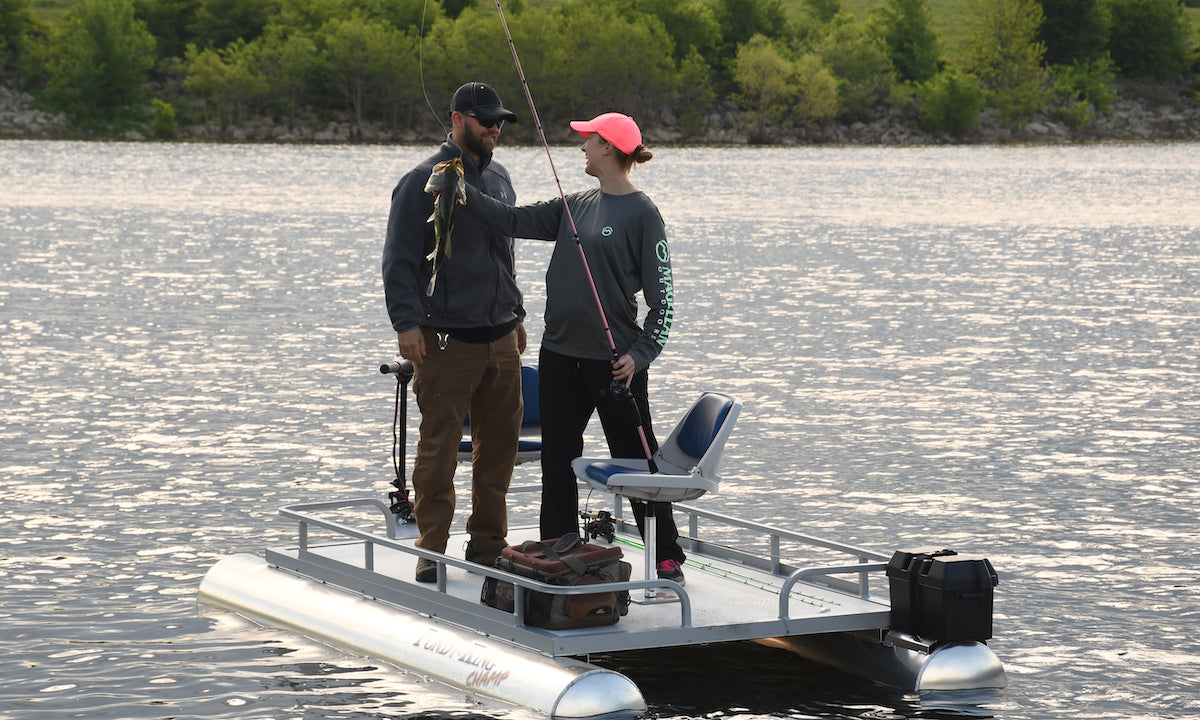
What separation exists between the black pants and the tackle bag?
1.43 ft

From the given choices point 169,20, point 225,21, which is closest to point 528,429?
point 225,21

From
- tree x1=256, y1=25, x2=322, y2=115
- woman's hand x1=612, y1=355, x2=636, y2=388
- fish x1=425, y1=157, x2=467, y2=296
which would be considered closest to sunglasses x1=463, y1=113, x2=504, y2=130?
fish x1=425, y1=157, x2=467, y2=296

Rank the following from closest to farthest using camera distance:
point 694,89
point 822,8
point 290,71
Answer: point 290,71 → point 694,89 → point 822,8

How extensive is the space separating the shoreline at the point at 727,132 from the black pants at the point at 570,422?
5064 inches

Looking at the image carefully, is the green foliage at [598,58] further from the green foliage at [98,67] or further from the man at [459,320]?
the man at [459,320]

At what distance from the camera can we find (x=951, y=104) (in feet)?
483

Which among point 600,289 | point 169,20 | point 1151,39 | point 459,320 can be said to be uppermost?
point 1151,39

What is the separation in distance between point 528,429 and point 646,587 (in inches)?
88.1

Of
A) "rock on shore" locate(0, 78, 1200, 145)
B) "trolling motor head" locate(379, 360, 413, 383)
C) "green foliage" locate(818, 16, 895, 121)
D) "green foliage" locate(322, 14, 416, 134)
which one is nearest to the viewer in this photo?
"trolling motor head" locate(379, 360, 413, 383)

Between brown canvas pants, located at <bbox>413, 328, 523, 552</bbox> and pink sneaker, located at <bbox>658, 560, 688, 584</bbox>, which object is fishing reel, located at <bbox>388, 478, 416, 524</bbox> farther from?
pink sneaker, located at <bbox>658, 560, 688, 584</bbox>

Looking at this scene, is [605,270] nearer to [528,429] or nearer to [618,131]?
[618,131]

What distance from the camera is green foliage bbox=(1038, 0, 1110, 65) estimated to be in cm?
17288

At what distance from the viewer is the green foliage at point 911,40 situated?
16538 cm

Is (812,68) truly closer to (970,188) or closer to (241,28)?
(241,28)
